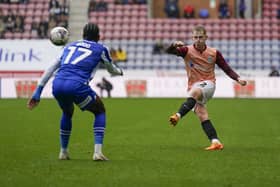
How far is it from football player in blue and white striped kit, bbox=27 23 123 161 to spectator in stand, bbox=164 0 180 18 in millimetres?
29497

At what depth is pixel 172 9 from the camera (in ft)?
130

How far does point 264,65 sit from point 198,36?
85.9 feet

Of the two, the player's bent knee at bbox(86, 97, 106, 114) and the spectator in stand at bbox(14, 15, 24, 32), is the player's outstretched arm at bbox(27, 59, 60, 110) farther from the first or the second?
the spectator in stand at bbox(14, 15, 24, 32)

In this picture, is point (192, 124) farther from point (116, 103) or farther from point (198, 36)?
point (116, 103)

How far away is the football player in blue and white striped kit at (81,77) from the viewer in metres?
9.88

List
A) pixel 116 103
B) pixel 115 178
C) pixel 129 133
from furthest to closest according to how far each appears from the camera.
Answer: pixel 116 103
pixel 129 133
pixel 115 178

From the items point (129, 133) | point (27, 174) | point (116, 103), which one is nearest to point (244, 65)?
point (116, 103)

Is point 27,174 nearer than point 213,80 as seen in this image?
Yes

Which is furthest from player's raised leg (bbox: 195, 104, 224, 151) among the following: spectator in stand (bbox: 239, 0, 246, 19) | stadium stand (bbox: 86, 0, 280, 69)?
spectator in stand (bbox: 239, 0, 246, 19)

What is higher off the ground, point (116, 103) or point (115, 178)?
point (115, 178)

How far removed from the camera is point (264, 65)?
37.4m

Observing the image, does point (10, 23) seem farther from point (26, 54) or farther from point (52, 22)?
point (26, 54)

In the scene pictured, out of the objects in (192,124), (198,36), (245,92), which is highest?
(198,36)

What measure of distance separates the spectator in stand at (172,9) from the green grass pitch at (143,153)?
19385 millimetres
